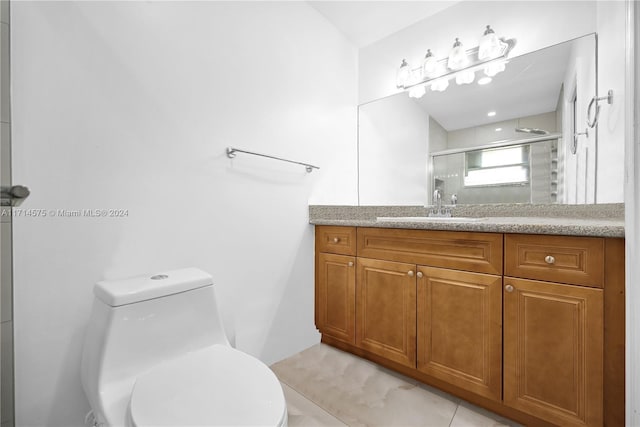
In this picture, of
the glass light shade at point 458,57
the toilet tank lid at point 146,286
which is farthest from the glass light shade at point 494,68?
the toilet tank lid at point 146,286

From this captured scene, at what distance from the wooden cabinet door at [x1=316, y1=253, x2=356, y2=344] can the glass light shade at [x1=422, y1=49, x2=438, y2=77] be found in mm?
1359

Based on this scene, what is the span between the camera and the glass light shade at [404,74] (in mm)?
2078

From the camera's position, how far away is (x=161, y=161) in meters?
1.26

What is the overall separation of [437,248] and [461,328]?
1.20ft

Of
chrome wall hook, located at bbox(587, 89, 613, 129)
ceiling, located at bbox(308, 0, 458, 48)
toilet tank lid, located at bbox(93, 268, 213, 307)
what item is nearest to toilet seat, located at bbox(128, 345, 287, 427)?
toilet tank lid, located at bbox(93, 268, 213, 307)

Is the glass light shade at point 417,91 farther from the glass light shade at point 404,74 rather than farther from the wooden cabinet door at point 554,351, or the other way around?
the wooden cabinet door at point 554,351

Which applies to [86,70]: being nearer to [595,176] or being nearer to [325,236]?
[325,236]

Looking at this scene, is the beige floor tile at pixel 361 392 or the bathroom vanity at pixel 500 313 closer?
the bathroom vanity at pixel 500 313

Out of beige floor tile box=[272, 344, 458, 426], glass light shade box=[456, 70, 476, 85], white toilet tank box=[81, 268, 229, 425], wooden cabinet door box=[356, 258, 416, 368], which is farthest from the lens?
glass light shade box=[456, 70, 476, 85]

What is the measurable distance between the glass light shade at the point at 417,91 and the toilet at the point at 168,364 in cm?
181

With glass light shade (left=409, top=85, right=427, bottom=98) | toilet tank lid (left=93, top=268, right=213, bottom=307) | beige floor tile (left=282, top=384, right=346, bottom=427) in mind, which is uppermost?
glass light shade (left=409, top=85, right=427, bottom=98)

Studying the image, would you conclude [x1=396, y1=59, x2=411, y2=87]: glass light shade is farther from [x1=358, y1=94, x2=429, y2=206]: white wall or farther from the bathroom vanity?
the bathroom vanity

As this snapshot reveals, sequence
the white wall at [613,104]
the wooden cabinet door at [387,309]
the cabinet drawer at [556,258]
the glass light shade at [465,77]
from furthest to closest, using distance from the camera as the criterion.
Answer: the glass light shade at [465,77]
the wooden cabinet door at [387,309]
the white wall at [613,104]
the cabinet drawer at [556,258]

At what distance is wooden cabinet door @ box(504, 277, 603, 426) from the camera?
1.02 m
